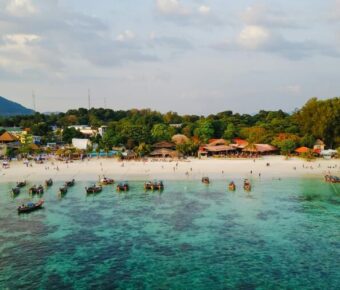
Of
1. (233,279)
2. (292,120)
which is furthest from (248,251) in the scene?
(292,120)

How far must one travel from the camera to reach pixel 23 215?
33.6 m

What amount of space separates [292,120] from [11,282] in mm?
74869

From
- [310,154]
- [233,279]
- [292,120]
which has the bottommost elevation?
[233,279]

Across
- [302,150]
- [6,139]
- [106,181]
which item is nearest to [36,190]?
[106,181]

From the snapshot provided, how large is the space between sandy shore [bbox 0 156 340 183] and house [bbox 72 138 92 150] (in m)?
12.8

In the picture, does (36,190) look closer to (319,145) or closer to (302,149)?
(302,149)

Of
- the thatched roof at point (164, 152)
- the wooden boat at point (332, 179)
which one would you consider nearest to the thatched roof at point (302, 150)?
the wooden boat at point (332, 179)

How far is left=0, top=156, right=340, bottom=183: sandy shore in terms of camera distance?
52781 mm

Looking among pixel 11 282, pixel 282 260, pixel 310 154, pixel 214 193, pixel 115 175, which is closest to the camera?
pixel 11 282

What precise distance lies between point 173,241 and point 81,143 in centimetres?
5667

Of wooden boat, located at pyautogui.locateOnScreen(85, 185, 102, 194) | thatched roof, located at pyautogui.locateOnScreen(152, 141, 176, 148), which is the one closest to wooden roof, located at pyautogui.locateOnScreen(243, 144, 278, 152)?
thatched roof, located at pyautogui.locateOnScreen(152, 141, 176, 148)

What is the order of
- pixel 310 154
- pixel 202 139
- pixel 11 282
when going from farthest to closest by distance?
pixel 202 139, pixel 310 154, pixel 11 282

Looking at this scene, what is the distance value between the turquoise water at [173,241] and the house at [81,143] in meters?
36.1

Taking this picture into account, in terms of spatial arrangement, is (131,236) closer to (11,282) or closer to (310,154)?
(11,282)
